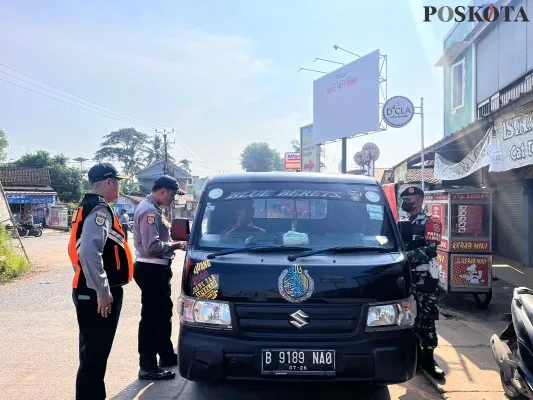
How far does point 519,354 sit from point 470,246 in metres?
4.30

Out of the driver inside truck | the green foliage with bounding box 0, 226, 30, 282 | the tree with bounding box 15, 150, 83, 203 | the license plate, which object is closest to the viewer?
the license plate

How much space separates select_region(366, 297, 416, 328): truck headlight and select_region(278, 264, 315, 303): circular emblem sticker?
1.48 feet

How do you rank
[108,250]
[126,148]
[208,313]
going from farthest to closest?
[126,148]
[108,250]
[208,313]

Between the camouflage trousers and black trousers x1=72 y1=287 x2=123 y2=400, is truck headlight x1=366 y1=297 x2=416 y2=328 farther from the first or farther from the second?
black trousers x1=72 y1=287 x2=123 y2=400

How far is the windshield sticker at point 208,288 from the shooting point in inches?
129

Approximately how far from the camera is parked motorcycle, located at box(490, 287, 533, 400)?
10.4ft

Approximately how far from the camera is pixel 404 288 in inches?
132

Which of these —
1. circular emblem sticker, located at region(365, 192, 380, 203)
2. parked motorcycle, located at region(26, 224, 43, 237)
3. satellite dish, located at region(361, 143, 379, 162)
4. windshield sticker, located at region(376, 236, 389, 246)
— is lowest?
parked motorcycle, located at region(26, 224, 43, 237)

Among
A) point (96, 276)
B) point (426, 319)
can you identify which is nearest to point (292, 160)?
point (426, 319)

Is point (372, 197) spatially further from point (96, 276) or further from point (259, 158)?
point (259, 158)

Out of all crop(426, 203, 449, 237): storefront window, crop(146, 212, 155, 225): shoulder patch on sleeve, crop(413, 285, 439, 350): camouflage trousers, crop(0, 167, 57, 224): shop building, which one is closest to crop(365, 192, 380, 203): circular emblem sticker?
crop(413, 285, 439, 350): camouflage trousers

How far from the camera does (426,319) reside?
14.9 feet

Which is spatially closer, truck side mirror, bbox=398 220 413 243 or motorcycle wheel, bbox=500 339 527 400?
motorcycle wheel, bbox=500 339 527 400

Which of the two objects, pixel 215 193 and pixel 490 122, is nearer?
pixel 215 193
